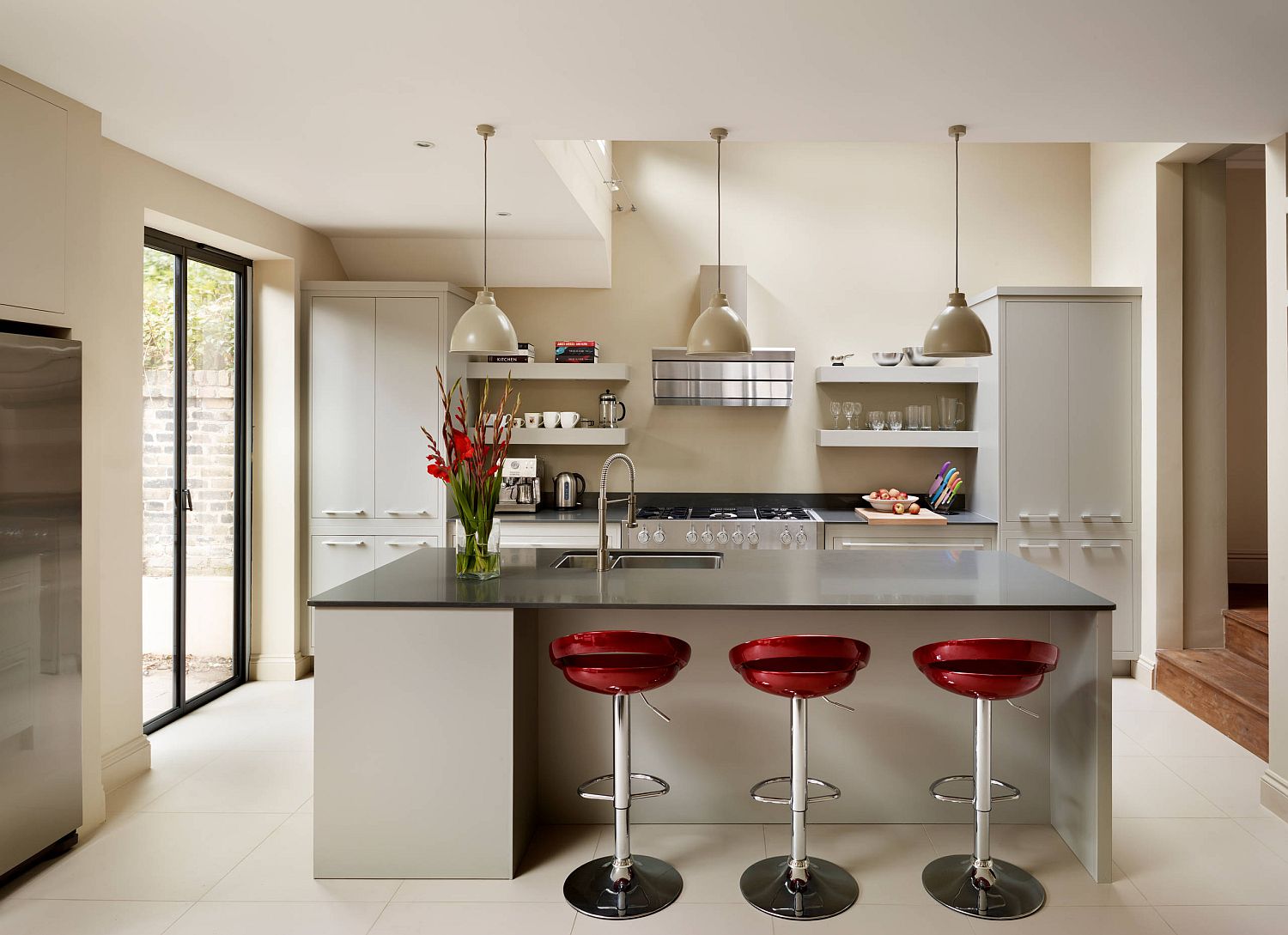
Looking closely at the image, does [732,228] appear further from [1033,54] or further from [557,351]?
[1033,54]

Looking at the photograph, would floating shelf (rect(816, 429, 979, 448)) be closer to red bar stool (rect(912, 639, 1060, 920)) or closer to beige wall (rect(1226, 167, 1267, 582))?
beige wall (rect(1226, 167, 1267, 582))

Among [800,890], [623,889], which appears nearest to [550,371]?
[623,889]

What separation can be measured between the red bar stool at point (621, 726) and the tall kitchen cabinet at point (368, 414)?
8.74ft

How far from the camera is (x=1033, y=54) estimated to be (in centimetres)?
262

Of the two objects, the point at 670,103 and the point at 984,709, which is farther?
the point at 670,103

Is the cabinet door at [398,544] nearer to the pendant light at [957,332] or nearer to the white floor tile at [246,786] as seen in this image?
the white floor tile at [246,786]

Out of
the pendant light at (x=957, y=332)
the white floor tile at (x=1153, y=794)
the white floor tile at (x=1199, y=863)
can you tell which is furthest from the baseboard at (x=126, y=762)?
the white floor tile at (x=1153, y=794)

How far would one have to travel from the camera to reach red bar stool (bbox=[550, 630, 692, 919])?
2.53 m

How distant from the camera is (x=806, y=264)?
569 cm

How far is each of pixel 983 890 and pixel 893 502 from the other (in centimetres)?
296

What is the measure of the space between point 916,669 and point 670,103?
2.18 meters

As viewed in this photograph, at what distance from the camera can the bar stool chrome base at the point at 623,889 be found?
2.55 metres

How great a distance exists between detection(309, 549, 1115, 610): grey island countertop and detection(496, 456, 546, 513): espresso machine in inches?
71.6

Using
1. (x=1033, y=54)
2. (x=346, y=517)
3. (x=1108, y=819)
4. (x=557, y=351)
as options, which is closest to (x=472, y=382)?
(x=557, y=351)
